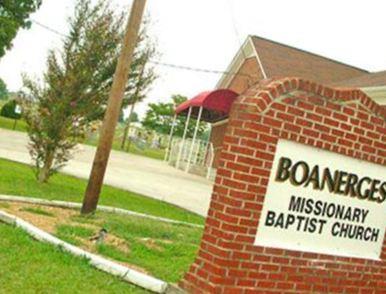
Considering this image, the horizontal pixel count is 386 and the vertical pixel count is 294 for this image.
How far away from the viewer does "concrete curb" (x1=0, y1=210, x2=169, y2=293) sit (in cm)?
600

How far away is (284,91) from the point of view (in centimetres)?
547

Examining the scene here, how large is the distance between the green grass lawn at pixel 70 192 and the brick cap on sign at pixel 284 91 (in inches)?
261

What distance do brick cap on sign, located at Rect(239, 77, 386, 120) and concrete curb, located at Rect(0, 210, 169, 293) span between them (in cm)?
201

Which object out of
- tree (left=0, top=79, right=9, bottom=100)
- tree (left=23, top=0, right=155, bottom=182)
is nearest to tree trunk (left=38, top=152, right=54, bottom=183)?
tree (left=23, top=0, right=155, bottom=182)

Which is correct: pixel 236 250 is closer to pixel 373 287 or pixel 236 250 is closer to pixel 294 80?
pixel 294 80

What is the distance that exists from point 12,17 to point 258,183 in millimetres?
→ 30954

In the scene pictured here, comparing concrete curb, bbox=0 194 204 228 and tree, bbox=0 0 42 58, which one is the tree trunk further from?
tree, bbox=0 0 42 58

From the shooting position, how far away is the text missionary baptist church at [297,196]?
5.31 metres

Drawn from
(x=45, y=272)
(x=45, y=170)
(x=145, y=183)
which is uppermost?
(x=45, y=170)

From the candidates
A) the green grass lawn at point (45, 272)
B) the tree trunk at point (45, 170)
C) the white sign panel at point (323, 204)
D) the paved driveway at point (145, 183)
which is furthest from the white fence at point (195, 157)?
the white sign panel at point (323, 204)

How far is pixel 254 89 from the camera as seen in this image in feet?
17.9

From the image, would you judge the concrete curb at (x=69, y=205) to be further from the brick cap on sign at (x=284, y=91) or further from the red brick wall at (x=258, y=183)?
the brick cap on sign at (x=284, y=91)

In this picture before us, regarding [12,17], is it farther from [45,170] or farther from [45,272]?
[45,272]

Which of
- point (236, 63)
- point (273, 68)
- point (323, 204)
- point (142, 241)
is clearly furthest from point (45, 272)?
point (236, 63)
